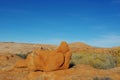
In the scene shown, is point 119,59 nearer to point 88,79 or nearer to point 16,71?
point 16,71

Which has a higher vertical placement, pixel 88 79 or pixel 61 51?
pixel 61 51

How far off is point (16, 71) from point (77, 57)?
9.61 metres

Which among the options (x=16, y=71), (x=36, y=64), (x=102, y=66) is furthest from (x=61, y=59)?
(x=102, y=66)

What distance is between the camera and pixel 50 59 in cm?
Answer: 1997

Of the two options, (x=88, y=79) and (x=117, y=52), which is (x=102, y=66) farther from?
(x=88, y=79)

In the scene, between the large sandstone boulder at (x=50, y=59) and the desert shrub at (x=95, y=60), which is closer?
the large sandstone boulder at (x=50, y=59)

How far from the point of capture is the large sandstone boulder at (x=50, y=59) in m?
19.9

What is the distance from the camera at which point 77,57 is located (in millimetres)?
31578

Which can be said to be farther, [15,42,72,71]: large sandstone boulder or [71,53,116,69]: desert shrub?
[71,53,116,69]: desert shrub

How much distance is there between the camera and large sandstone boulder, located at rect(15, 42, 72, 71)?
19.9 m

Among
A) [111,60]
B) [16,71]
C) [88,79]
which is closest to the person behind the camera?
[88,79]

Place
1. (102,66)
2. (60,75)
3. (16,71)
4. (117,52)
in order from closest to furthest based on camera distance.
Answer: (60,75), (16,71), (102,66), (117,52)

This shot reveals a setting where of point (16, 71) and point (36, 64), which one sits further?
point (16, 71)

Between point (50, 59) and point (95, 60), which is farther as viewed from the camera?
point (95, 60)
